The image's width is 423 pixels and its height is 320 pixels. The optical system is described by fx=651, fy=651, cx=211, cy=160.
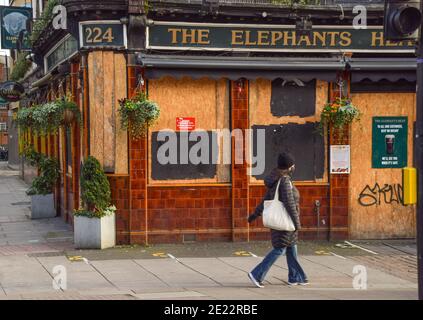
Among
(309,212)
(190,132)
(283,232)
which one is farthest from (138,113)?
(283,232)

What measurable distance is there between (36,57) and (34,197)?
15.3ft

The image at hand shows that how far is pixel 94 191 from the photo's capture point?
11641mm

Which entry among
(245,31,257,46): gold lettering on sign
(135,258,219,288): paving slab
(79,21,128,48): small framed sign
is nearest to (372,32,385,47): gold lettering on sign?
(245,31,257,46): gold lettering on sign

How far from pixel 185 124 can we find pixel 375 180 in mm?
3934

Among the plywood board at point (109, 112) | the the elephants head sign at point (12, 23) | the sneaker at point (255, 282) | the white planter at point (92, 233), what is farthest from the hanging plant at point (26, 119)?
the sneaker at point (255, 282)

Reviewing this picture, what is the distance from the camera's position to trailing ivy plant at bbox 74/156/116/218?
1164cm

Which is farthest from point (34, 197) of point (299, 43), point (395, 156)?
point (395, 156)

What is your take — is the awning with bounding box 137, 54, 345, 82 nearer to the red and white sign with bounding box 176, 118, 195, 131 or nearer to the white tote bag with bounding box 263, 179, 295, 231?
the red and white sign with bounding box 176, 118, 195, 131

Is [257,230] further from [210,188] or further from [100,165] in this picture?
[100,165]

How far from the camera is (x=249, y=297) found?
8086mm

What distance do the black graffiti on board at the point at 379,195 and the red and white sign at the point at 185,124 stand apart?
11.8 feet

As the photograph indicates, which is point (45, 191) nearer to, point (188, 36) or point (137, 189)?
point (137, 189)

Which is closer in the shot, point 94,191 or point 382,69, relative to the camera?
point 94,191

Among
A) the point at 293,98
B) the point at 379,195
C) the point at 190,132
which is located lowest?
the point at 379,195
